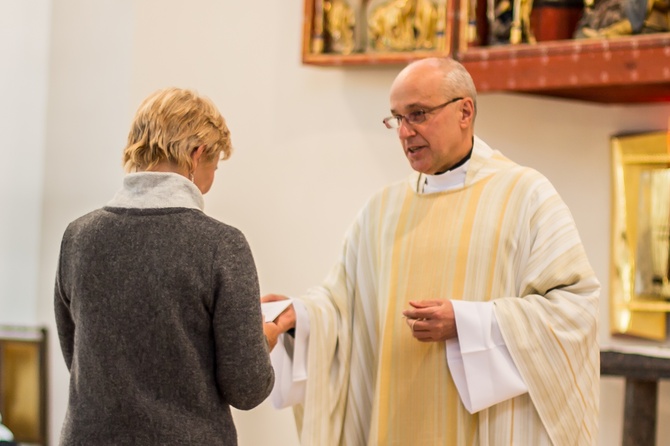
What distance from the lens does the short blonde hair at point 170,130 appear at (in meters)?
2.37

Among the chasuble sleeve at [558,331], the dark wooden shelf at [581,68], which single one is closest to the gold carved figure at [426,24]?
the dark wooden shelf at [581,68]

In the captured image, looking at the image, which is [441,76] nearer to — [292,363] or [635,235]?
[292,363]

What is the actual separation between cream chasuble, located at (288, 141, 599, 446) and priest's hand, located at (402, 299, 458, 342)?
15 centimetres

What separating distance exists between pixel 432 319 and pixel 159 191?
3.40 feet

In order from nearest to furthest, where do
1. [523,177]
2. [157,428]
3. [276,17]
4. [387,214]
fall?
[157,428] < [523,177] < [387,214] < [276,17]

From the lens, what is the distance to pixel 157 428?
2307 mm

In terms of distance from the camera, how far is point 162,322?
90.4 inches

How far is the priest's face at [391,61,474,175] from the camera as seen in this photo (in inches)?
128

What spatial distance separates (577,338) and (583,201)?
1786 mm

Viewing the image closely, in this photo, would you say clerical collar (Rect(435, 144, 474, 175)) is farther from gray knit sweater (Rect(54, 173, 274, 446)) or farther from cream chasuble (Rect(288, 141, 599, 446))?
gray knit sweater (Rect(54, 173, 274, 446))

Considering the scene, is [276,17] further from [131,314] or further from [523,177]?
[131,314]

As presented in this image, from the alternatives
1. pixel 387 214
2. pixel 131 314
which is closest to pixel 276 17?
pixel 387 214

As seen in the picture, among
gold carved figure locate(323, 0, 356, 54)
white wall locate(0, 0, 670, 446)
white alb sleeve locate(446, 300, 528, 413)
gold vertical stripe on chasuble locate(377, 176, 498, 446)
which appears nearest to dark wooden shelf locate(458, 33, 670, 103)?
white wall locate(0, 0, 670, 446)

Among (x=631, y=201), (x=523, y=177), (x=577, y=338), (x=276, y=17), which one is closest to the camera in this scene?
(x=577, y=338)
